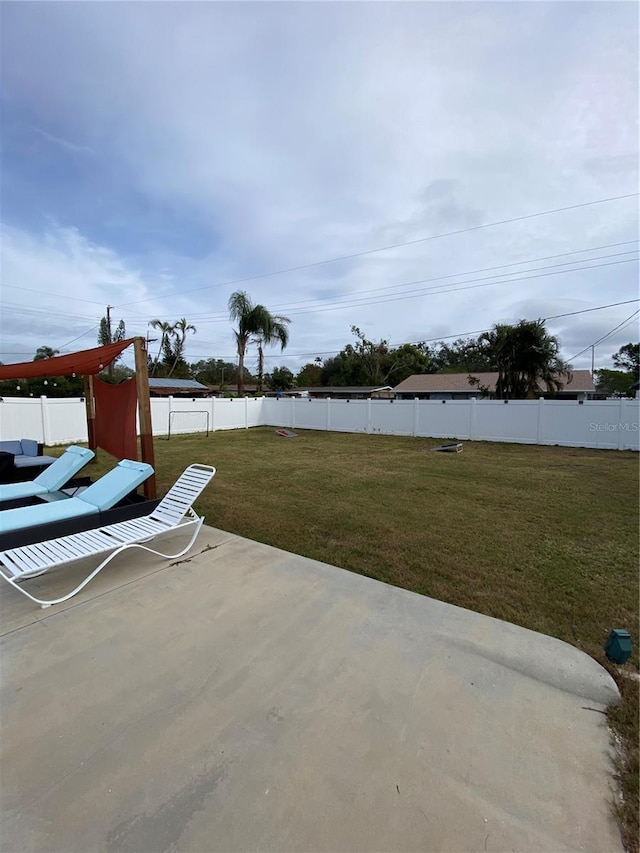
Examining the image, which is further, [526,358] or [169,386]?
[169,386]

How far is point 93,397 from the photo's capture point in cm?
828

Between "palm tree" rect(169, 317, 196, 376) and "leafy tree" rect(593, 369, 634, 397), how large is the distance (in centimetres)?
4300

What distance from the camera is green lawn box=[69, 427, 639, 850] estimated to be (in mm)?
3052

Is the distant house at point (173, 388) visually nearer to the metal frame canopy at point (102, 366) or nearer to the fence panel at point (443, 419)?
the fence panel at point (443, 419)

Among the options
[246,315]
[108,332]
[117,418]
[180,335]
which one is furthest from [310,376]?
[117,418]

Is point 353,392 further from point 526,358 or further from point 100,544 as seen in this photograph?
point 100,544

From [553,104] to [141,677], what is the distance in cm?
1217

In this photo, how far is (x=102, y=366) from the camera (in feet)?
24.9

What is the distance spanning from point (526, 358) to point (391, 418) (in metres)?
7.62

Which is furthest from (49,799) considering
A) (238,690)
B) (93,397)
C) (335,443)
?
(335,443)

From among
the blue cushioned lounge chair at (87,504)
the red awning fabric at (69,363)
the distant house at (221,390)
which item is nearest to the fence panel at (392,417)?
the red awning fabric at (69,363)

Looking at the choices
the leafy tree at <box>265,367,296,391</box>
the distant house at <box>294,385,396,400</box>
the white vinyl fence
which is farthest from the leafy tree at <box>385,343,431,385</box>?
the white vinyl fence

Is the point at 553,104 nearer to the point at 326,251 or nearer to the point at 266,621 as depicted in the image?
the point at 266,621

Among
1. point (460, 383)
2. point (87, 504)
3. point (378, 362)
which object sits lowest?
point (87, 504)
